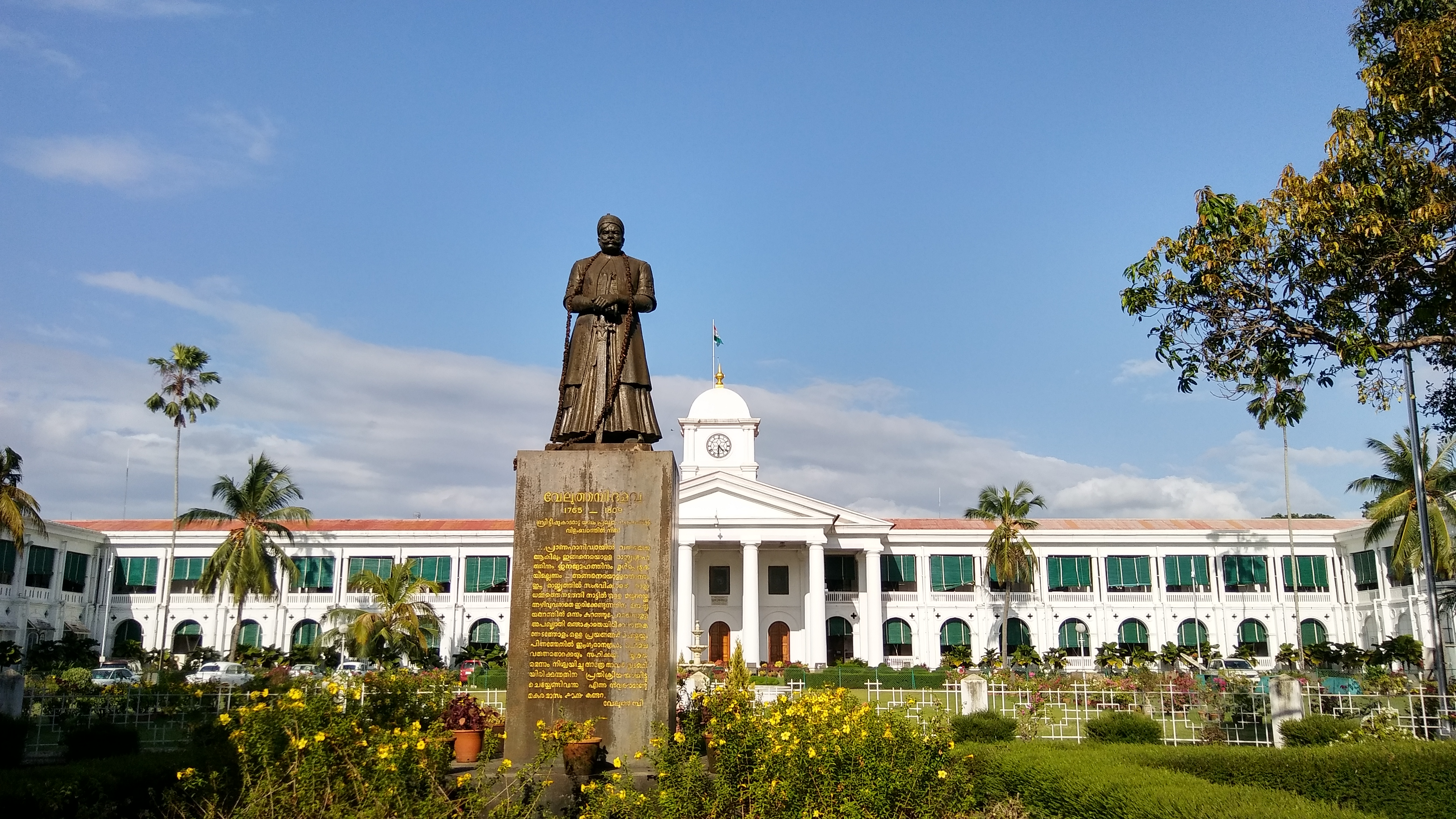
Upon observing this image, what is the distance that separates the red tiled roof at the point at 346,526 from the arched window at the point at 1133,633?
89.3 feet

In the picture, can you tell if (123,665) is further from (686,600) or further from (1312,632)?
(1312,632)

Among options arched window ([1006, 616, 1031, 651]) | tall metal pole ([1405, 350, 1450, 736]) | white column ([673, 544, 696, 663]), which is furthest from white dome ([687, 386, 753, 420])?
tall metal pole ([1405, 350, 1450, 736])

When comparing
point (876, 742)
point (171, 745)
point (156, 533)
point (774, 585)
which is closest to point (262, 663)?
point (156, 533)

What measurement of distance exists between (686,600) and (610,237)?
34.6 m

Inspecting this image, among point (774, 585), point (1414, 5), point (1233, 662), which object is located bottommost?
point (1233, 662)

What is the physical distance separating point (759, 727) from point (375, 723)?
3060 mm

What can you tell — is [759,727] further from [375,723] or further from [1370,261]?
[1370,261]

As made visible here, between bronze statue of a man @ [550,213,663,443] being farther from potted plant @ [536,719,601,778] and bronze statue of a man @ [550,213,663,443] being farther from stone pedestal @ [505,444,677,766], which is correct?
potted plant @ [536,719,601,778]

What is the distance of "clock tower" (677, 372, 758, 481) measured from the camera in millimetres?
49812

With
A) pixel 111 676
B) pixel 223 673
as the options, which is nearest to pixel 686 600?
pixel 223 673

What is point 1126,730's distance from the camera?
14523 millimetres

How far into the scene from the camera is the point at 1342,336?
39.4 feet

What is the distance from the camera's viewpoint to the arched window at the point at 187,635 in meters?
43.8

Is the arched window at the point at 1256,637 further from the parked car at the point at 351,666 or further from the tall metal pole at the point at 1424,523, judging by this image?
the parked car at the point at 351,666
